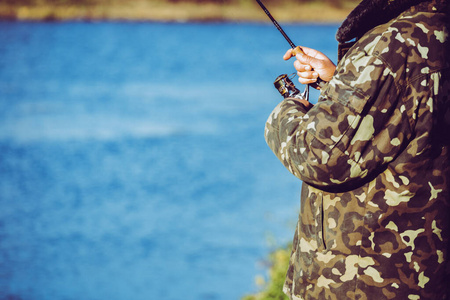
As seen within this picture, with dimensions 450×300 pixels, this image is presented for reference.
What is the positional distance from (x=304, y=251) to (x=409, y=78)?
2.19 ft

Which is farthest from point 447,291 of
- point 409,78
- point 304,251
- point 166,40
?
point 166,40

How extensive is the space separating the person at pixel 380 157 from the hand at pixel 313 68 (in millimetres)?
149

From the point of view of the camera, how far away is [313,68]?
204cm

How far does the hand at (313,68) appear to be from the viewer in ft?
6.64

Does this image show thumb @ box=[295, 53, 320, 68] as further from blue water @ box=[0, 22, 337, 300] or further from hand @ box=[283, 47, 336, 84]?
blue water @ box=[0, 22, 337, 300]

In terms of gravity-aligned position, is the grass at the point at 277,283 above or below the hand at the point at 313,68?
below

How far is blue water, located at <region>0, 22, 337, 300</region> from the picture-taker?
21.8 feet

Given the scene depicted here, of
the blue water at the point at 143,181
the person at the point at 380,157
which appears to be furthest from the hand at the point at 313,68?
the blue water at the point at 143,181

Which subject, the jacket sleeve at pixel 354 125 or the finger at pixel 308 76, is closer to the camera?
the jacket sleeve at pixel 354 125

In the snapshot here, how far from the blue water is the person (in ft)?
4.10

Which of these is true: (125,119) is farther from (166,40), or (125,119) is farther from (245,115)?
(166,40)

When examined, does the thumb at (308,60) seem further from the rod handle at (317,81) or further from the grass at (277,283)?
the grass at (277,283)

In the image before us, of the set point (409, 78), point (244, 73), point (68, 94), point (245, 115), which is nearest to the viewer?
point (409, 78)

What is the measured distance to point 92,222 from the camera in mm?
8367
